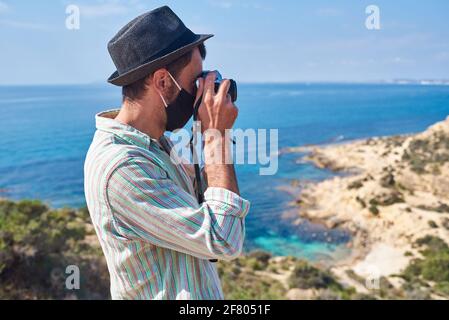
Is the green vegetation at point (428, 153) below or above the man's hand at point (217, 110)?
below

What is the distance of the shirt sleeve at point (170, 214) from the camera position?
1251 millimetres

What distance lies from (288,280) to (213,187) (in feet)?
42.6

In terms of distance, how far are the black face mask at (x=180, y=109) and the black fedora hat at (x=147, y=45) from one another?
83mm

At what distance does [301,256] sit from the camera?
2008 cm

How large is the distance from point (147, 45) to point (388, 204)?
24083 millimetres

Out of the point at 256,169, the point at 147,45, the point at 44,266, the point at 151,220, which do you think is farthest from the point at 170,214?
the point at 256,169

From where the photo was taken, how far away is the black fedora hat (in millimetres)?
1396

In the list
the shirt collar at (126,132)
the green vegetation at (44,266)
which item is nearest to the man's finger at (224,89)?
the shirt collar at (126,132)

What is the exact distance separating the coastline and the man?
13.6 m

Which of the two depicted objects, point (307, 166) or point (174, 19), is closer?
point (174, 19)

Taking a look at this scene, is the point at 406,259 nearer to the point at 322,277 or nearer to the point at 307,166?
the point at 322,277

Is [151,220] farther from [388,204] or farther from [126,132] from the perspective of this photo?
[388,204]

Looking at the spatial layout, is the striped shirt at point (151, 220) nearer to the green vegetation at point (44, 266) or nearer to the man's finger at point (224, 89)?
the man's finger at point (224, 89)
